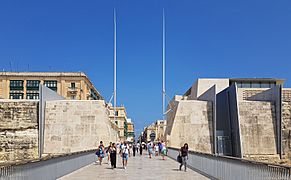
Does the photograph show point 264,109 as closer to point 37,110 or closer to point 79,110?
point 79,110

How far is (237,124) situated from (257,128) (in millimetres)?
2204

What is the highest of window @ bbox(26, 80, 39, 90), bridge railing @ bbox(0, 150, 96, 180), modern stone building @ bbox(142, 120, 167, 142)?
window @ bbox(26, 80, 39, 90)

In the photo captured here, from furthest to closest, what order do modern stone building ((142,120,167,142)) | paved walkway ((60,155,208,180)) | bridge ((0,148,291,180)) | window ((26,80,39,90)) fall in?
window ((26,80,39,90))
modern stone building ((142,120,167,142))
paved walkway ((60,155,208,180))
bridge ((0,148,291,180))

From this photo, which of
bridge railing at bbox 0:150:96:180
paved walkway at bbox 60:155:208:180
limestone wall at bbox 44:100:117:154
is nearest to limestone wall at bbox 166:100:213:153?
limestone wall at bbox 44:100:117:154

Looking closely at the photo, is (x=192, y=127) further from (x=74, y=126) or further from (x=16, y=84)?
(x=16, y=84)

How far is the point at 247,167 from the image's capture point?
935 centimetres

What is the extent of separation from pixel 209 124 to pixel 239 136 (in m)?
4.04

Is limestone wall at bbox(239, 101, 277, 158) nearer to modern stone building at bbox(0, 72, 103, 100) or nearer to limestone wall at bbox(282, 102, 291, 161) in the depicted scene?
limestone wall at bbox(282, 102, 291, 161)

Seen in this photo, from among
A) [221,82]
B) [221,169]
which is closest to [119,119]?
[221,82]

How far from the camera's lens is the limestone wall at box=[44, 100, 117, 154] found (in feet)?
127

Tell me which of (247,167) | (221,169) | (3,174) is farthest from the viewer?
(221,169)

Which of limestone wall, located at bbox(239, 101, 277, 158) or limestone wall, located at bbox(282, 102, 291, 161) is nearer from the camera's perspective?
limestone wall, located at bbox(282, 102, 291, 161)

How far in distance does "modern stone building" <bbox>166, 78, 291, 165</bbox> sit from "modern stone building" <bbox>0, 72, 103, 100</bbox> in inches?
1349

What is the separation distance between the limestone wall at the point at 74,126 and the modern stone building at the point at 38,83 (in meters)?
29.7
